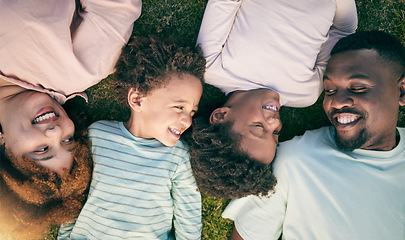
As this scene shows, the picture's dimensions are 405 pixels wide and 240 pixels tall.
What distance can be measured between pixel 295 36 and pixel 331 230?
1.77 metres

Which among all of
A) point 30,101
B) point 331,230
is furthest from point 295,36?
point 30,101

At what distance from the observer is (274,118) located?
2711 mm

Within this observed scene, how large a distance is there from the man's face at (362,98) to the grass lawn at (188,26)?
2.04 feet

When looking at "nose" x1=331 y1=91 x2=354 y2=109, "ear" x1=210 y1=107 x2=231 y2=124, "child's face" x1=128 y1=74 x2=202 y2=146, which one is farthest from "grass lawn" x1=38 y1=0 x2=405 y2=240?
"nose" x1=331 y1=91 x2=354 y2=109

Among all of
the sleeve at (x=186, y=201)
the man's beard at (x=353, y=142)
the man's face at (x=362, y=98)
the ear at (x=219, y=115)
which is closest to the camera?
the man's face at (x=362, y=98)

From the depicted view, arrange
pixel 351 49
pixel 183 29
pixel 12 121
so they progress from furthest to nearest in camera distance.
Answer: pixel 183 29, pixel 351 49, pixel 12 121

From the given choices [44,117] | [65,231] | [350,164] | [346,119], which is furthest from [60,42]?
[350,164]

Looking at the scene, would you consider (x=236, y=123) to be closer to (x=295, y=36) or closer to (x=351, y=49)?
(x=295, y=36)

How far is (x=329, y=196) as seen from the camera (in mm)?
Result: 2746

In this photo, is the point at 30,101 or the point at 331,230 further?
the point at 331,230

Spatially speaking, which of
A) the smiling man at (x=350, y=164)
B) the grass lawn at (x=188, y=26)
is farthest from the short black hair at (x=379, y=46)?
the grass lawn at (x=188, y=26)

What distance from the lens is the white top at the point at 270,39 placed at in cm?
274

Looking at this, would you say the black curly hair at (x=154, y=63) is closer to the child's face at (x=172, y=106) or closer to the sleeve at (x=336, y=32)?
the child's face at (x=172, y=106)

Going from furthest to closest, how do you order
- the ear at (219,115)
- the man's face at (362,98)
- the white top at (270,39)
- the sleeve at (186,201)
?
the sleeve at (186,201) → the ear at (219,115) → the white top at (270,39) → the man's face at (362,98)
